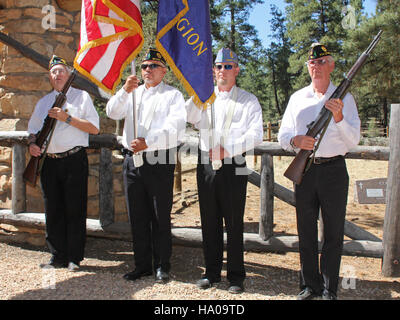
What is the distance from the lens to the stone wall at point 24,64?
5.15m

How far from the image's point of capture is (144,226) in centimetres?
386

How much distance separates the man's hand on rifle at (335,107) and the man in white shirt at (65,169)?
7.46 feet

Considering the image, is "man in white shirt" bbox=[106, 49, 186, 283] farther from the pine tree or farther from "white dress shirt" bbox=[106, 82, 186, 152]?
the pine tree

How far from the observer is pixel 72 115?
4125 millimetres

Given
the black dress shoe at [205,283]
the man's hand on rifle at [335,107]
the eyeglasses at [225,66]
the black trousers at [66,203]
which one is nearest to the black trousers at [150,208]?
the black dress shoe at [205,283]

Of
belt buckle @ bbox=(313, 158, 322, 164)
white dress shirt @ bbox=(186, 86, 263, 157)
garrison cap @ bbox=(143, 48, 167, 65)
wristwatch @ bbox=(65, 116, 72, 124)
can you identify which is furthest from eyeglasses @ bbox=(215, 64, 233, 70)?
wristwatch @ bbox=(65, 116, 72, 124)

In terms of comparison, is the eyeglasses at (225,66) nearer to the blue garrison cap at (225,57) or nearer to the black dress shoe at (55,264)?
the blue garrison cap at (225,57)

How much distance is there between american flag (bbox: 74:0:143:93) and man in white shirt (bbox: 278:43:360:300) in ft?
5.15

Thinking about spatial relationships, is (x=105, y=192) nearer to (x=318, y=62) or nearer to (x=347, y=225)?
(x=347, y=225)

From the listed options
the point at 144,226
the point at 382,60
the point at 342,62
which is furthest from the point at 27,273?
the point at 342,62

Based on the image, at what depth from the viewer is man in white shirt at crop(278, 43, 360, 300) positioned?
10.7 ft

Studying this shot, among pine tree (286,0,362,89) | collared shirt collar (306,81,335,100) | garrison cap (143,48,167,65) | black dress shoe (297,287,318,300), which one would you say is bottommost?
black dress shoe (297,287,318,300)

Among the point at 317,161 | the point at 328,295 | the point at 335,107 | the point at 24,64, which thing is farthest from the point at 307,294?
the point at 24,64
